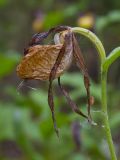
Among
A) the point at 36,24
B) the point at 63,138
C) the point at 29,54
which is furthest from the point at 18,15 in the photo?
the point at 29,54

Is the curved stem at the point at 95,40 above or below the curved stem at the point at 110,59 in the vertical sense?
above

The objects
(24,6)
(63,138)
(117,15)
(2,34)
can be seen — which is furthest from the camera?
(24,6)

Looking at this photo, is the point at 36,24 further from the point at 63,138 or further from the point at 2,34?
the point at 2,34

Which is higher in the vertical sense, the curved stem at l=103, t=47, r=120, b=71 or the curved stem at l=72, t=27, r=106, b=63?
the curved stem at l=72, t=27, r=106, b=63

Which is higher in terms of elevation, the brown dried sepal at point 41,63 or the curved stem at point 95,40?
the curved stem at point 95,40

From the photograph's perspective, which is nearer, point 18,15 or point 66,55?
point 66,55

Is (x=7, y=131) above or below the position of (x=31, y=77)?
below

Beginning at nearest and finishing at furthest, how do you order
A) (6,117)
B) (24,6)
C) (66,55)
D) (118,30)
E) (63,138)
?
(66,55), (63,138), (6,117), (118,30), (24,6)

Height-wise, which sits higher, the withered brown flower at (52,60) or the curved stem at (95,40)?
the curved stem at (95,40)

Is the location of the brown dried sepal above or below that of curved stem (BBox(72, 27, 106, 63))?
below

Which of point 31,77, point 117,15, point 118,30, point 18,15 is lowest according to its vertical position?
point 18,15

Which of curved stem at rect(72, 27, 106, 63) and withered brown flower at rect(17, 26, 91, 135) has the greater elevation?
curved stem at rect(72, 27, 106, 63)
